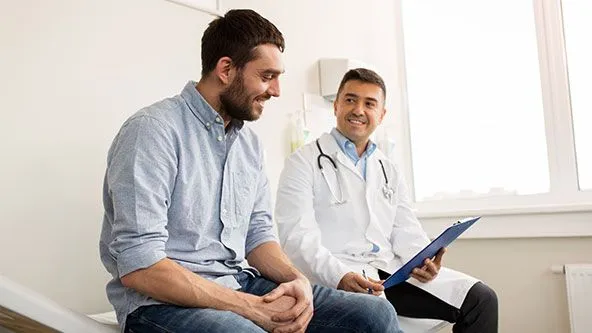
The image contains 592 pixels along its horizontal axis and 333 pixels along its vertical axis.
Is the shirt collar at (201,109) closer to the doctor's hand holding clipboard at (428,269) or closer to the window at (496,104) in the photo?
the doctor's hand holding clipboard at (428,269)

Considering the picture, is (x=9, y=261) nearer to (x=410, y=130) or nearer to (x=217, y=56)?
(x=217, y=56)

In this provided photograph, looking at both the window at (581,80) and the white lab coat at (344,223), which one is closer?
the white lab coat at (344,223)

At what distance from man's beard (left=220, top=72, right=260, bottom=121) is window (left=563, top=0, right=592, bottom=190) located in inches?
69.5

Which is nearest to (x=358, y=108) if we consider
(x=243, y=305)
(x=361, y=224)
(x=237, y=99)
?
(x=361, y=224)

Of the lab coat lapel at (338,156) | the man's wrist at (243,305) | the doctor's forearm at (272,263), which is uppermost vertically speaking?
the lab coat lapel at (338,156)

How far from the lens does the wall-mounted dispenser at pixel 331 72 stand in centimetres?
244

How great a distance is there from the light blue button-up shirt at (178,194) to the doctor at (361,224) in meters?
0.36

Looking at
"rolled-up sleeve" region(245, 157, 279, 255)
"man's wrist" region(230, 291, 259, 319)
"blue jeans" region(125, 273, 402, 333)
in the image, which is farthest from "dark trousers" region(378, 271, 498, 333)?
"man's wrist" region(230, 291, 259, 319)

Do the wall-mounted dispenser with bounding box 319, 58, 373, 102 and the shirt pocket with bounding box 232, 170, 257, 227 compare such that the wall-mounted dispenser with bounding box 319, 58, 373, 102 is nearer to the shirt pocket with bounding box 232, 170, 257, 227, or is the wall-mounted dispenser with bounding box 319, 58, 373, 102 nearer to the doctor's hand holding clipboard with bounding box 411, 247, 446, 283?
the doctor's hand holding clipboard with bounding box 411, 247, 446, 283

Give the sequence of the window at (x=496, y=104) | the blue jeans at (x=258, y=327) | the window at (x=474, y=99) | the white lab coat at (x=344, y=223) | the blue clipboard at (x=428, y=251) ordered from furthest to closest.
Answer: the window at (x=474, y=99)
the window at (x=496, y=104)
the white lab coat at (x=344, y=223)
the blue clipboard at (x=428, y=251)
the blue jeans at (x=258, y=327)

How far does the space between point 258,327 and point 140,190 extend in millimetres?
346

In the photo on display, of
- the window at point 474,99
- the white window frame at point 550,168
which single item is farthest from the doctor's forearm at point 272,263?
the window at point 474,99

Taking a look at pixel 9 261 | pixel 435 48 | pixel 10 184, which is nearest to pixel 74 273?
pixel 9 261

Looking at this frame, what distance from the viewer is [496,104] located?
8.68ft
